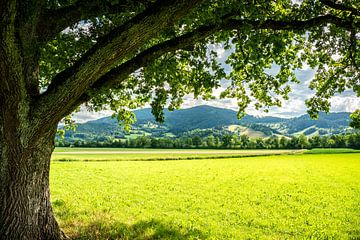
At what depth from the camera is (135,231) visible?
11.1 meters

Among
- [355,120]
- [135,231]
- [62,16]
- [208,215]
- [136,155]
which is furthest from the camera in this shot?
[136,155]

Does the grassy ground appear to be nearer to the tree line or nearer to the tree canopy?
the tree line

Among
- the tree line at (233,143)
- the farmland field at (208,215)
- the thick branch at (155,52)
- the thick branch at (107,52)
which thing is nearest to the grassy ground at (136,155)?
the tree line at (233,143)

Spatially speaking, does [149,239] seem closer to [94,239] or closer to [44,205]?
[94,239]

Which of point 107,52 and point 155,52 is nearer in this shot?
point 107,52

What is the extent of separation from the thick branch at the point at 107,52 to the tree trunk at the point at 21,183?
100cm

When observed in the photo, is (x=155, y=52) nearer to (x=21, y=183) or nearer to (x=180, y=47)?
(x=180, y=47)

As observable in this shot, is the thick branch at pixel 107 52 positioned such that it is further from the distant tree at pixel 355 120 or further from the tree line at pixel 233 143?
the tree line at pixel 233 143

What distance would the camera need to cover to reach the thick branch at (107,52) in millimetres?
7109

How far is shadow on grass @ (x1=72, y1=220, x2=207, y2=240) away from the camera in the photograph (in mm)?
10323

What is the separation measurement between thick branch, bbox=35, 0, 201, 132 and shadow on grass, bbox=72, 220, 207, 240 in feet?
15.6

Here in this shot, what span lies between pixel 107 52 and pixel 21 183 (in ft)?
13.4

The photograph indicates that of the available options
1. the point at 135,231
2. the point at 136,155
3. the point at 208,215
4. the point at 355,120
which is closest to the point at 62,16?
the point at 135,231

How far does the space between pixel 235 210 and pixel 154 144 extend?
122096 millimetres
